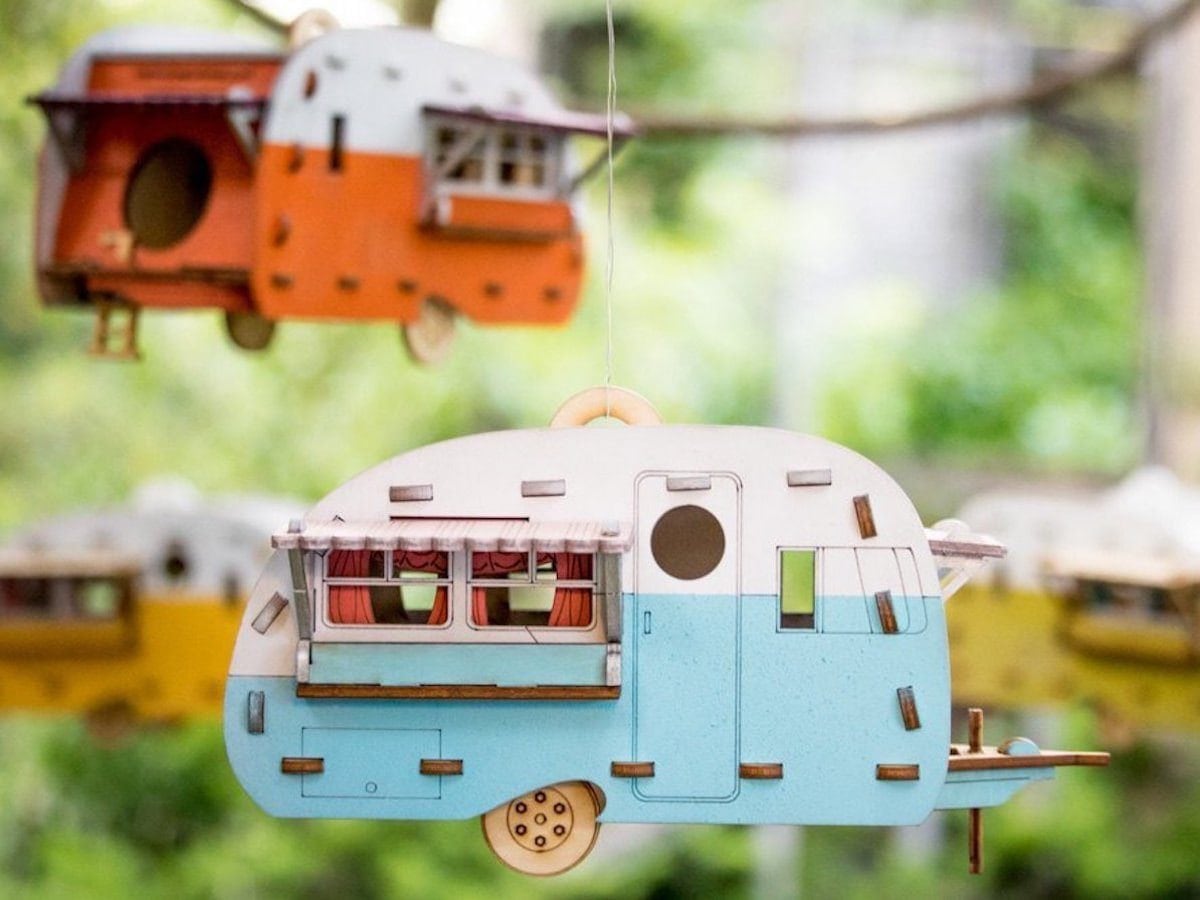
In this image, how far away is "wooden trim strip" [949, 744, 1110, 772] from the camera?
2.20 m

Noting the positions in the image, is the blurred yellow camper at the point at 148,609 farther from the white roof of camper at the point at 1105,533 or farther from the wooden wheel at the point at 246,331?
the white roof of camper at the point at 1105,533

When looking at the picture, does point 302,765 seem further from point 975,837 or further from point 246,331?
point 246,331

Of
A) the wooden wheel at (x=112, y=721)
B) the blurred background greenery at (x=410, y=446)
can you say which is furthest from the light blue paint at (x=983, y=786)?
the blurred background greenery at (x=410, y=446)

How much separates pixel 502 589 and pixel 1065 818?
600cm

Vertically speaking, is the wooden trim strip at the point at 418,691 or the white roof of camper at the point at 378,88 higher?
the white roof of camper at the point at 378,88

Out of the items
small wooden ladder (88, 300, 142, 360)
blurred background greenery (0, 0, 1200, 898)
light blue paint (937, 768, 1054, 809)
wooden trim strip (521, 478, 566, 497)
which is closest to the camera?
wooden trim strip (521, 478, 566, 497)

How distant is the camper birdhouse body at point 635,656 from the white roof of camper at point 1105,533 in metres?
1.84

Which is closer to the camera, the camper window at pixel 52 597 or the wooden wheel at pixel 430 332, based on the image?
the wooden wheel at pixel 430 332

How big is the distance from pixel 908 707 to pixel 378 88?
5.14 feet

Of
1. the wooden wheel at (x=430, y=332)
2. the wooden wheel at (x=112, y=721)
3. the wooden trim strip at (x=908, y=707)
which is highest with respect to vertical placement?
the wooden wheel at (x=430, y=332)

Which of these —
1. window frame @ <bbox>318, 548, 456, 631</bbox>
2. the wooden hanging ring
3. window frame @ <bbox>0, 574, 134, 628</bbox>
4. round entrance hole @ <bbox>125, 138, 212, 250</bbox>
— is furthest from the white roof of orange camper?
window frame @ <bbox>0, 574, 134, 628</bbox>

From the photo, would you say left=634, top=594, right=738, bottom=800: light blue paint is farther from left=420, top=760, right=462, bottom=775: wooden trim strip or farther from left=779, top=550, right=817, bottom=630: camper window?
left=420, top=760, right=462, bottom=775: wooden trim strip

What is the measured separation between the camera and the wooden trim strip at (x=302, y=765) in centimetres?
216

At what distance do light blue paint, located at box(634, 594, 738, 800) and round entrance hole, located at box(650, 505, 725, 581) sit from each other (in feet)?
0.14
